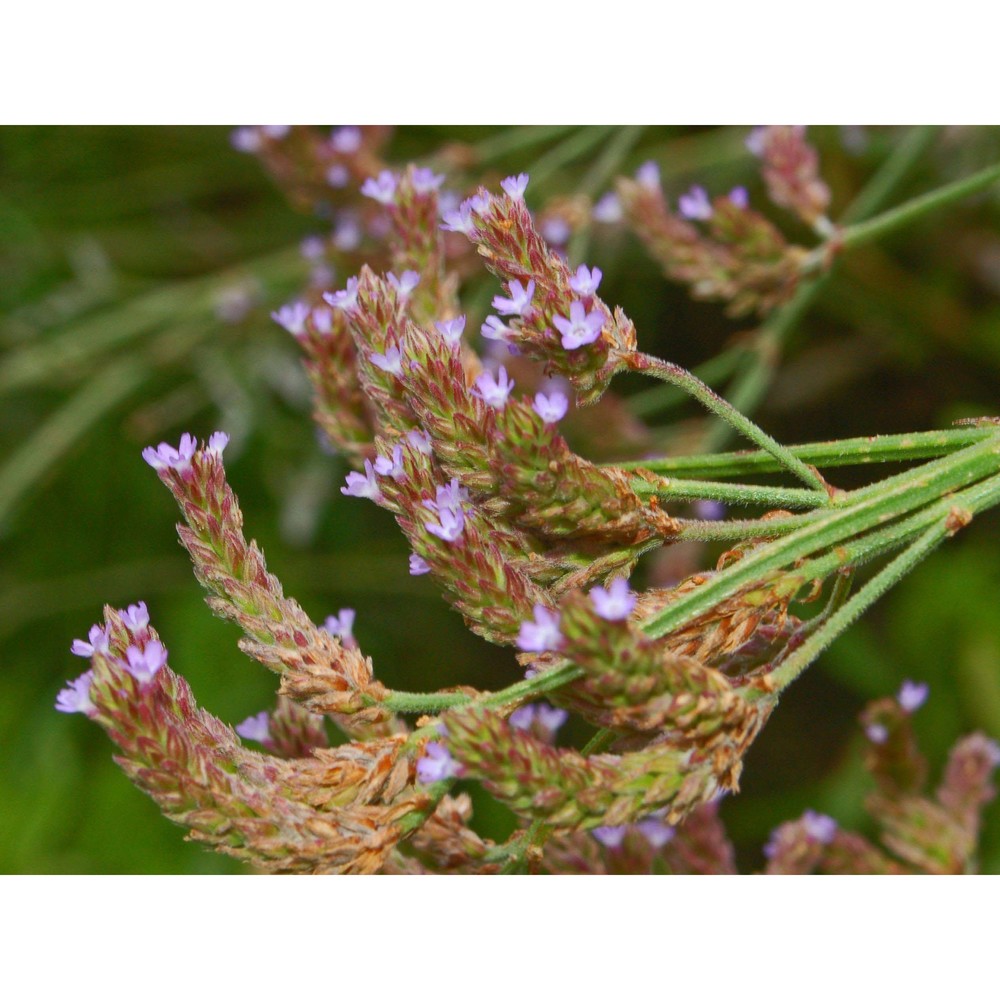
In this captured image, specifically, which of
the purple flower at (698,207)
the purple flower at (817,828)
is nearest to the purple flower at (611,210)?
the purple flower at (698,207)

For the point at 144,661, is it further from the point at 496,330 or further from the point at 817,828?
the point at 817,828

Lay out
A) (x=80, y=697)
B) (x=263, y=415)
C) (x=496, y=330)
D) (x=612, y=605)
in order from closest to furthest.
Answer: (x=612, y=605)
(x=80, y=697)
(x=496, y=330)
(x=263, y=415)

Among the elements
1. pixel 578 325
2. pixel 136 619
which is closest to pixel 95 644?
pixel 136 619

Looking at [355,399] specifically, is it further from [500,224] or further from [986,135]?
[986,135]

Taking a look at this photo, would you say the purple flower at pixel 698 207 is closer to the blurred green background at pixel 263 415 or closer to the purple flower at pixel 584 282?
the purple flower at pixel 584 282

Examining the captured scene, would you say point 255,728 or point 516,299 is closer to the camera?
point 516,299

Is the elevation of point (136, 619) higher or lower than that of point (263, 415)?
lower

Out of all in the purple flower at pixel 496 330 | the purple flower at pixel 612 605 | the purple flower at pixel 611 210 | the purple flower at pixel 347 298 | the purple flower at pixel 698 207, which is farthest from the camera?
the purple flower at pixel 611 210
